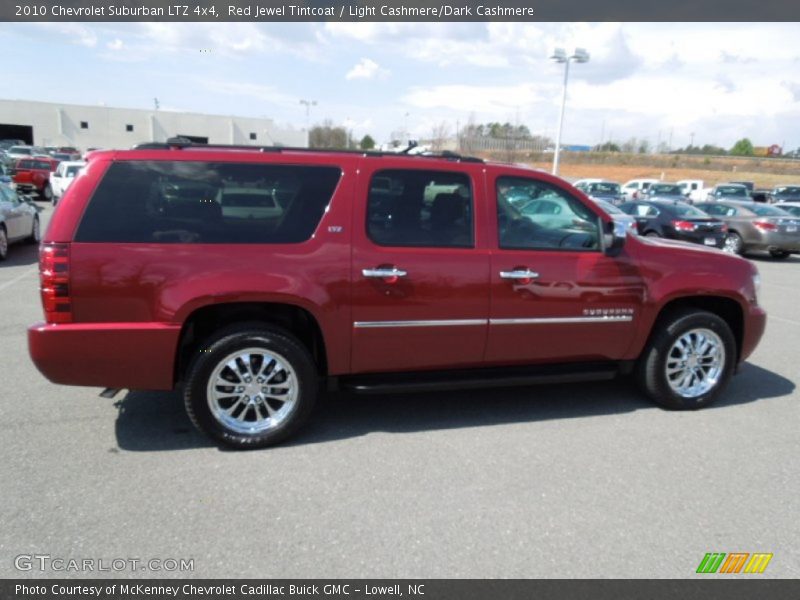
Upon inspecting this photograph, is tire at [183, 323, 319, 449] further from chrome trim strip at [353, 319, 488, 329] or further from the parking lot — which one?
chrome trim strip at [353, 319, 488, 329]

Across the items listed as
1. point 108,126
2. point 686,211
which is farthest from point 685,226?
point 108,126

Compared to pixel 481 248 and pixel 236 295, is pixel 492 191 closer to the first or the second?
pixel 481 248

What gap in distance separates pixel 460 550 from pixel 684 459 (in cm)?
189

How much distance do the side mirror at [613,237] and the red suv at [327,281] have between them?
0.01 metres

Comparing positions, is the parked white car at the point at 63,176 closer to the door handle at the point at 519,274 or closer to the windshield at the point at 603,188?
the door handle at the point at 519,274

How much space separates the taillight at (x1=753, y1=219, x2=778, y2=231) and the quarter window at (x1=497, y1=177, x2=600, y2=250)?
1374 centimetres

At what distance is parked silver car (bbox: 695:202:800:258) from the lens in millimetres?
15305

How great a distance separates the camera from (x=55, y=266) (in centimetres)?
343

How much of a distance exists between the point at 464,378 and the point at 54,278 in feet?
8.94

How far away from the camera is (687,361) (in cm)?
466

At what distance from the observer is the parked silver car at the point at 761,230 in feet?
50.2

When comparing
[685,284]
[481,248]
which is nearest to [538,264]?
[481,248]

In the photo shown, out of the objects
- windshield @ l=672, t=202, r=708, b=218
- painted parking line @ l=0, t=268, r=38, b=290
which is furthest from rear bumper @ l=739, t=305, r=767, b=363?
windshield @ l=672, t=202, r=708, b=218
